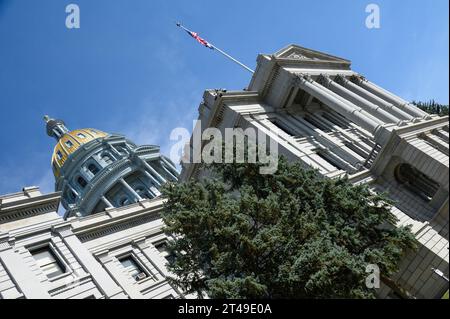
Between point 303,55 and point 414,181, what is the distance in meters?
15.7

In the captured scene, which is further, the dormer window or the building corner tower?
the dormer window

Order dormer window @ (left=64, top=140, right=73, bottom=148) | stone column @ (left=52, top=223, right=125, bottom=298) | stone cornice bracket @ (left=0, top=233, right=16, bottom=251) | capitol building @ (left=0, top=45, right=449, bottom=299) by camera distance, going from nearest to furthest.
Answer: capitol building @ (left=0, top=45, right=449, bottom=299) < stone cornice bracket @ (left=0, top=233, right=16, bottom=251) < stone column @ (left=52, top=223, right=125, bottom=298) < dormer window @ (left=64, top=140, right=73, bottom=148)

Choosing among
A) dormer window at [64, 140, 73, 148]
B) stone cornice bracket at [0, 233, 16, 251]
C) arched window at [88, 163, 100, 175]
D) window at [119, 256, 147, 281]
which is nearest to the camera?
stone cornice bracket at [0, 233, 16, 251]

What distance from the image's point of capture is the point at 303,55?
118ft

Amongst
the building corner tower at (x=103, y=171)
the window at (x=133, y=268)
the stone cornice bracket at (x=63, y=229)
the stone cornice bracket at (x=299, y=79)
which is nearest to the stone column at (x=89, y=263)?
the stone cornice bracket at (x=63, y=229)

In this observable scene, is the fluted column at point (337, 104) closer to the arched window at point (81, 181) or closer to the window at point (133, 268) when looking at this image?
the window at point (133, 268)

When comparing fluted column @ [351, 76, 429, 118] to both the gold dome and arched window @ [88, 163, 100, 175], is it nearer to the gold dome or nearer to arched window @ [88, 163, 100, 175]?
arched window @ [88, 163, 100, 175]

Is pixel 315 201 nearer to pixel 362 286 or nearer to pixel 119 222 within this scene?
pixel 362 286

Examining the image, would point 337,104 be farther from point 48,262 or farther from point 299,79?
point 48,262

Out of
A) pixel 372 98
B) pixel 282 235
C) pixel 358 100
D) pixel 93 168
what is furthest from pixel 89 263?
pixel 93 168

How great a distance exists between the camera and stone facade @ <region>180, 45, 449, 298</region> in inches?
776

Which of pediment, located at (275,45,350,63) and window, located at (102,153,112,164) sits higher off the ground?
window, located at (102,153,112,164)

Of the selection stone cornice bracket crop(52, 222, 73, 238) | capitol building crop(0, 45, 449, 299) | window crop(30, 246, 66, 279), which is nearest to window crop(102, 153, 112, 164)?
capitol building crop(0, 45, 449, 299)
